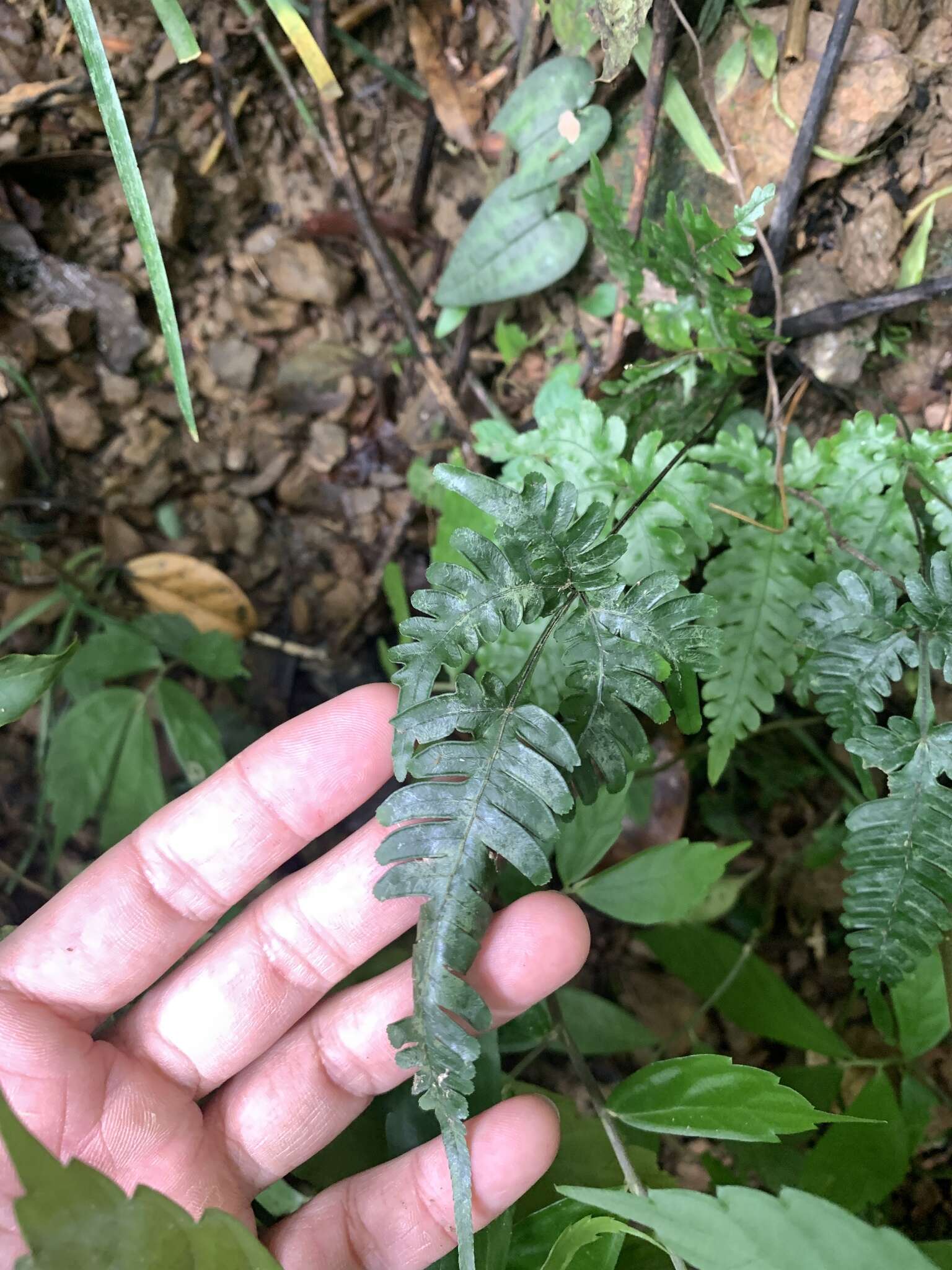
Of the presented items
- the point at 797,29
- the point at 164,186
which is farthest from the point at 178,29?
the point at 797,29

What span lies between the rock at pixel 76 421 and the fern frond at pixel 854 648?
6.58 ft

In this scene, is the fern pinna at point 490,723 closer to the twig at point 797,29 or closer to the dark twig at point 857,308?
the dark twig at point 857,308

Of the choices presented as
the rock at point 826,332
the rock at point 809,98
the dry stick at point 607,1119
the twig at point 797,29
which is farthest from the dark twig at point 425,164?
the dry stick at point 607,1119

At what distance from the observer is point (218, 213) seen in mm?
2340

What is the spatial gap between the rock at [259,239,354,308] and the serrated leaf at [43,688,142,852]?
1.25 m

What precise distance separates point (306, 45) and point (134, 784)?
167 cm

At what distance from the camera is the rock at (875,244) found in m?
1.67

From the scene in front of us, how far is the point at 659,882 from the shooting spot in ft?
5.32

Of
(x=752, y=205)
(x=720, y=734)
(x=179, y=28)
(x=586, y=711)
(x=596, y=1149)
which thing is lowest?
(x=596, y=1149)

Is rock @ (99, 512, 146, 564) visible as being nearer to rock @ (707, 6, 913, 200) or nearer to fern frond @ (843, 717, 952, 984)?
rock @ (707, 6, 913, 200)

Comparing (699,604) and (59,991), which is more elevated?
(699,604)

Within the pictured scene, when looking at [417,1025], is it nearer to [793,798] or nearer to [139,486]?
[793,798]

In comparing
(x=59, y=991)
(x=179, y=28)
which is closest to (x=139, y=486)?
(x=179, y=28)

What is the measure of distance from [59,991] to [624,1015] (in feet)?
4.03
